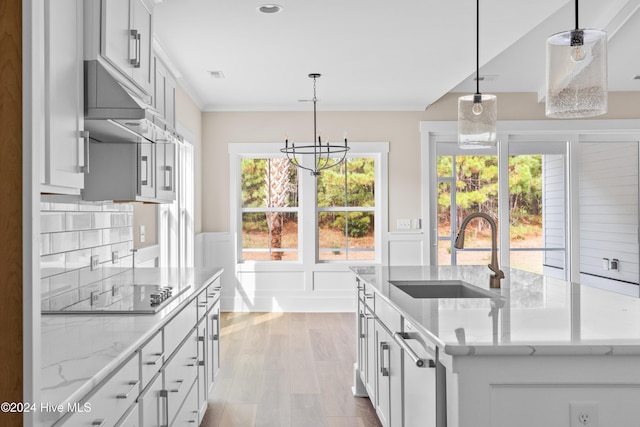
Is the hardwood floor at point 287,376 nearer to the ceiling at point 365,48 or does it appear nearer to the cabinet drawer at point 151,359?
the cabinet drawer at point 151,359

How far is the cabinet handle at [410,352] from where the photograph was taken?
1.74m

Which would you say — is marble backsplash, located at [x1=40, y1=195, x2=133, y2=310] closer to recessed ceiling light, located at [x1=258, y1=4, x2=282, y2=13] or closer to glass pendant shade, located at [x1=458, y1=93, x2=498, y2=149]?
recessed ceiling light, located at [x1=258, y1=4, x2=282, y2=13]

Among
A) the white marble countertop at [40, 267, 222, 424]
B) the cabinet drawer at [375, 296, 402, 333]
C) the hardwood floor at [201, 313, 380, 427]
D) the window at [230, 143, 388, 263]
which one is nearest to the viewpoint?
the white marble countertop at [40, 267, 222, 424]

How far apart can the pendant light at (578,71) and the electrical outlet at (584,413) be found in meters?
1.04

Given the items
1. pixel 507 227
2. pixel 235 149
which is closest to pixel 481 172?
pixel 507 227

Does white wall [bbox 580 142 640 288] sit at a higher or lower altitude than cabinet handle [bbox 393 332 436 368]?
higher

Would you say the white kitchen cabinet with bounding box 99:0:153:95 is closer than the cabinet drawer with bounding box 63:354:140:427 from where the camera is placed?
No

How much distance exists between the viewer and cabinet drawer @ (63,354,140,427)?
1345 millimetres

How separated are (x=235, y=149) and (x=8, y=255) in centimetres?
577

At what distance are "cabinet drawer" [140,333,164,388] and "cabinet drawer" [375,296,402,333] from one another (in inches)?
36.5

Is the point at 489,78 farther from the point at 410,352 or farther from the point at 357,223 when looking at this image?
the point at 410,352

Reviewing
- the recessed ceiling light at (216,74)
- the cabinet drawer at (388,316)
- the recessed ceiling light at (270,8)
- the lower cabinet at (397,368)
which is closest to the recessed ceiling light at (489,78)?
the recessed ceiling light at (216,74)

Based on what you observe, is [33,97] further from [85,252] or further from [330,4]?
[330,4]

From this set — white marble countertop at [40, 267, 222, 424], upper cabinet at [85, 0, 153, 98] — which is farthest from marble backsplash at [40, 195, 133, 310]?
upper cabinet at [85, 0, 153, 98]
